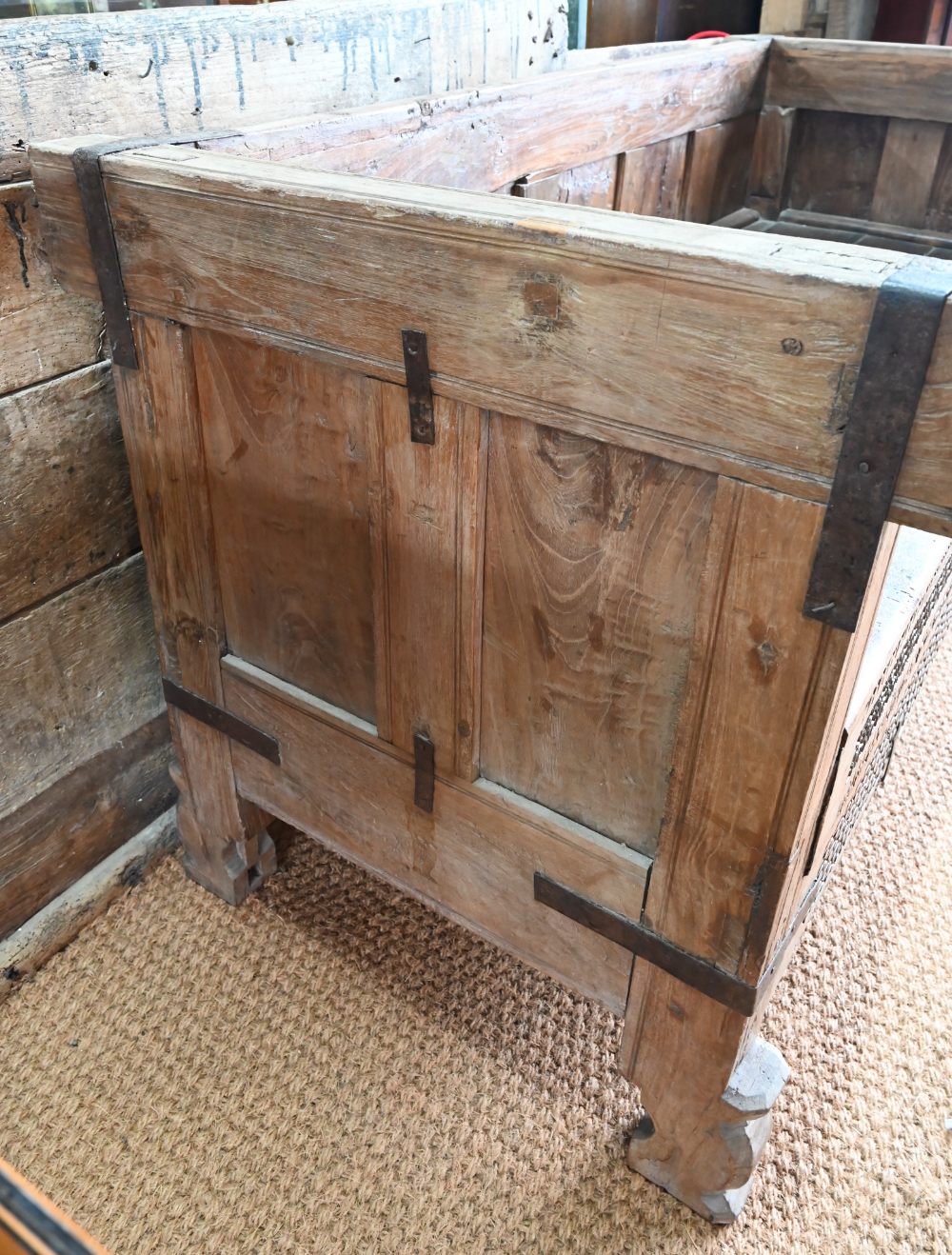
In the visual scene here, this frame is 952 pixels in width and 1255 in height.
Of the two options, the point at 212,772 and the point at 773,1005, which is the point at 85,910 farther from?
the point at 773,1005

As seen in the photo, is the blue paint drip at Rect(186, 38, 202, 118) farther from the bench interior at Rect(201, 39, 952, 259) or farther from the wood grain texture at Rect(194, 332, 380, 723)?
the wood grain texture at Rect(194, 332, 380, 723)

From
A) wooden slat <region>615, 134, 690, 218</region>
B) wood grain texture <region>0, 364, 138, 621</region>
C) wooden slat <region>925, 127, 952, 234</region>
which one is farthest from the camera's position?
wooden slat <region>925, 127, 952, 234</region>

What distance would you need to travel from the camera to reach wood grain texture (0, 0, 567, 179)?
876 millimetres

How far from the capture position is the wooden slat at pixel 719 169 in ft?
5.51

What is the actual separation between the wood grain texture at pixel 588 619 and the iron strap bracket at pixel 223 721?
0.30 metres

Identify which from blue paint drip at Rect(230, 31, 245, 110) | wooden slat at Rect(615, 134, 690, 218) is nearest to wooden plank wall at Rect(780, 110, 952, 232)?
wooden slat at Rect(615, 134, 690, 218)

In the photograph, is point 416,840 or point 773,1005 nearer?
point 416,840

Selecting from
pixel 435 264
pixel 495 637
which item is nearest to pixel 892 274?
pixel 435 264

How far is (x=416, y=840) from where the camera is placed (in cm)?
100

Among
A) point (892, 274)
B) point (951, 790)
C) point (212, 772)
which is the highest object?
point (892, 274)

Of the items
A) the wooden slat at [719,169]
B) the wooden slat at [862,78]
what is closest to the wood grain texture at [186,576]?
the wooden slat at [719,169]

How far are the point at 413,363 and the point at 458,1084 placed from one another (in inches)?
29.7

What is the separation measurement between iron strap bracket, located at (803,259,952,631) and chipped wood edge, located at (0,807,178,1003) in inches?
37.6

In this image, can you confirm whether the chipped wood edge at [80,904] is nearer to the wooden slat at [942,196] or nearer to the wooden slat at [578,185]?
the wooden slat at [578,185]
